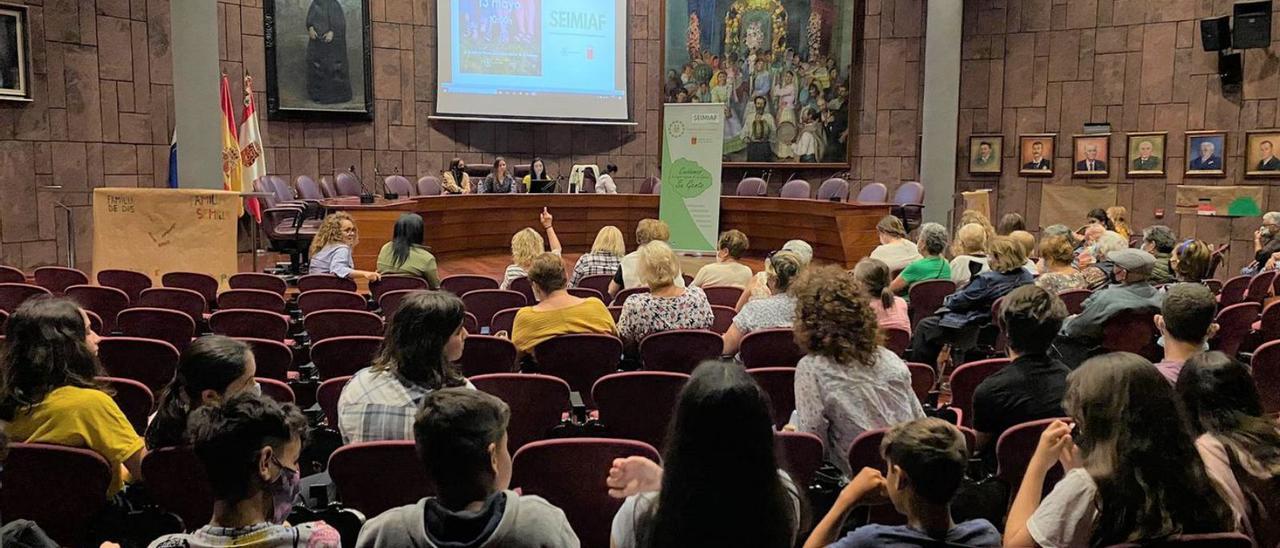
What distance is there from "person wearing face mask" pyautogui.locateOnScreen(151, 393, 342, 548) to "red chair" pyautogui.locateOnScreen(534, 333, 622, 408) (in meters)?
2.19

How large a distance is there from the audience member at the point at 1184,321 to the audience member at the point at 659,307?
6.75 ft

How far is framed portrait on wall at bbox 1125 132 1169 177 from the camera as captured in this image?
476 inches

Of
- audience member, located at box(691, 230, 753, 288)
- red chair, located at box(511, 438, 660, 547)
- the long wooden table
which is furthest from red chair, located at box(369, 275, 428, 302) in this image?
the long wooden table

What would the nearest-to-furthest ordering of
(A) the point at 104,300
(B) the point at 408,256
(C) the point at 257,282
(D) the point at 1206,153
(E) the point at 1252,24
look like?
(A) the point at 104,300, (B) the point at 408,256, (C) the point at 257,282, (E) the point at 1252,24, (D) the point at 1206,153

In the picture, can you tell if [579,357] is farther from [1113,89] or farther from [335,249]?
[1113,89]

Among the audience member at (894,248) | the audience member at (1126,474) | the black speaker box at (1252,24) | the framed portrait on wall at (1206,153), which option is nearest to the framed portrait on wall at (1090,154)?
the framed portrait on wall at (1206,153)

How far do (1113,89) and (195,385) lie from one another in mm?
12641

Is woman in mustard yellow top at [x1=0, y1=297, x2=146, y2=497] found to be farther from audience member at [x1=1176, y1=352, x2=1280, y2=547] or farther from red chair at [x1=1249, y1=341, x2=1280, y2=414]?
red chair at [x1=1249, y1=341, x2=1280, y2=414]

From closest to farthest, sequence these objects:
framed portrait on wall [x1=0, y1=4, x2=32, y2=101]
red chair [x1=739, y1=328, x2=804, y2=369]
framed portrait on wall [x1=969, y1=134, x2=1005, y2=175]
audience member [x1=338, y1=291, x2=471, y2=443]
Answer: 1. audience member [x1=338, y1=291, x2=471, y2=443]
2. red chair [x1=739, y1=328, x2=804, y2=369]
3. framed portrait on wall [x1=0, y1=4, x2=32, y2=101]
4. framed portrait on wall [x1=969, y1=134, x2=1005, y2=175]

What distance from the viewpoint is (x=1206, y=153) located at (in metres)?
11.7

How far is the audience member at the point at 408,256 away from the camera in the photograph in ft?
21.2

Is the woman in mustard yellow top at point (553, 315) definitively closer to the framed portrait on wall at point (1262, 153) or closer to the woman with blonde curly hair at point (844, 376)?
the woman with blonde curly hair at point (844, 376)

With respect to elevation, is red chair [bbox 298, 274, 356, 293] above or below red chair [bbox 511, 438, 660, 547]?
above

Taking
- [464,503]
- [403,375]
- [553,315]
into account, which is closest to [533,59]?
[553,315]
